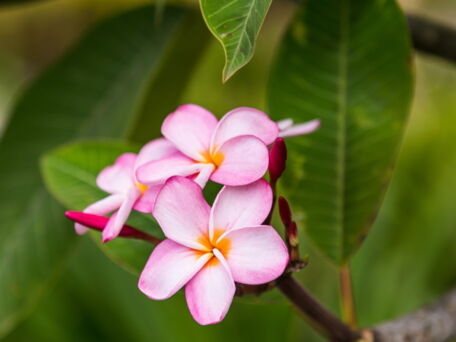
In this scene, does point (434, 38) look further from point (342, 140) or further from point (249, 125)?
point (249, 125)

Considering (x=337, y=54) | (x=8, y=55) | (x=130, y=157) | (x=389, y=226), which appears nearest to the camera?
(x=130, y=157)

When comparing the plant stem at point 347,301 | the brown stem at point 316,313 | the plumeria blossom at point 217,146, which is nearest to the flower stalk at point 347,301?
the plant stem at point 347,301

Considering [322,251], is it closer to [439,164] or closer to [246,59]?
[246,59]

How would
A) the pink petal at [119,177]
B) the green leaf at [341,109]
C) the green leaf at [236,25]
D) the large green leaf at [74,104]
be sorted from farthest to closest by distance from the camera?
1. the large green leaf at [74,104]
2. the green leaf at [341,109]
3. the pink petal at [119,177]
4. the green leaf at [236,25]

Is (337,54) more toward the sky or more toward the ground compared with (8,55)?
more toward the sky

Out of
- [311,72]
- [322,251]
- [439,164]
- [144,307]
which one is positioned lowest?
[144,307]

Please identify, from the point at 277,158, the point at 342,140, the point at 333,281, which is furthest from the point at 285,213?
the point at 333,281

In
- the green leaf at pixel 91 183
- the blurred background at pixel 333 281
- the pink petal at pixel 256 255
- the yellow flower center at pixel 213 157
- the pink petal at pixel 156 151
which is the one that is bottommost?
the blurred background at pixel 333 281

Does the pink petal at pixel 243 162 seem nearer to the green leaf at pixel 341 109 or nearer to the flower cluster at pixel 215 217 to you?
the flower cluster at pixel 215 217

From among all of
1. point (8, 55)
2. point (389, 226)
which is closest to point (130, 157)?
point (389, 226)
